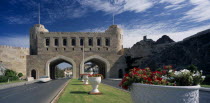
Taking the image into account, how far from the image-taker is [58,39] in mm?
48875

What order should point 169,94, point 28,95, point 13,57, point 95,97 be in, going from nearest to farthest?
point 169,94
point 95,97
point 28,95
point 13,57

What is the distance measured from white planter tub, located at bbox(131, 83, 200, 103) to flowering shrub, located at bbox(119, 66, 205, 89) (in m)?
0.34

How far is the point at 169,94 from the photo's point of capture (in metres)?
4.58

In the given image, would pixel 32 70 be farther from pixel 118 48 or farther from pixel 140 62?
pixel 140 62

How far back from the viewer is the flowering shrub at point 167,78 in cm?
506

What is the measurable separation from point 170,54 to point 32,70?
109 feet

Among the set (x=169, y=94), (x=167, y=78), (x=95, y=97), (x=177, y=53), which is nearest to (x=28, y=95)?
(x=95, y=97)

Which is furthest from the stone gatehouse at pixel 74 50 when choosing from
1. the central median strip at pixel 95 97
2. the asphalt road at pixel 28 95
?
the central median strip at pixel 95 97

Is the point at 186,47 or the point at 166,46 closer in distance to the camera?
the point at 186,47

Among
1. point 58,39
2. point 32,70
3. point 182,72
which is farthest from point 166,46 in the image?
point 182,72

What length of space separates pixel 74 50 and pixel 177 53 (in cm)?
2489

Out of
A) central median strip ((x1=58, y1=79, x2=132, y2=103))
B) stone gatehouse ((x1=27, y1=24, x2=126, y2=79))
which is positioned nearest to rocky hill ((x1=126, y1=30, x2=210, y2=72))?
stone gatehouse ((x1=27, y1=24, x2=126, y2=79))

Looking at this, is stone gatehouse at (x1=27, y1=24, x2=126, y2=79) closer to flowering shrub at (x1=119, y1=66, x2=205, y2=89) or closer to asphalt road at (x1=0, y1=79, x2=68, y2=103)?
asphalt road at (x1=0, y1=79, x2=68, y2=103)

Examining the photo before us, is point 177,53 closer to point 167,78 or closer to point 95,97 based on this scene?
point 95,97
